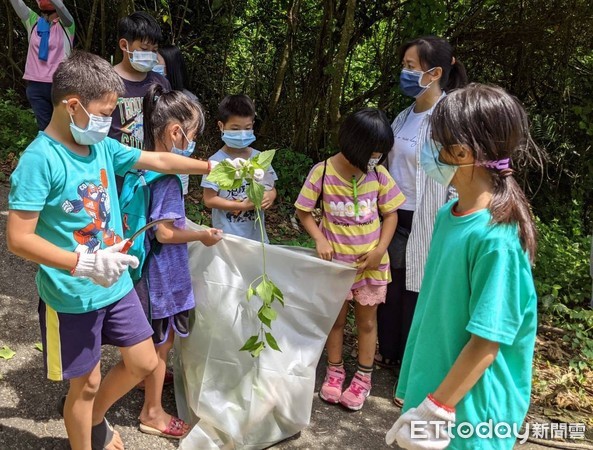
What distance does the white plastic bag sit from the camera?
8.23ft

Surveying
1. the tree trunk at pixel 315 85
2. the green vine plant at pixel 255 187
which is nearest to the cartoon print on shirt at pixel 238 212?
the green vine plant at pixel 255 187

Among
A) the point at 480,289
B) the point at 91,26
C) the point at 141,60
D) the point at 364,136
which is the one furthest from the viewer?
the point at 91,26

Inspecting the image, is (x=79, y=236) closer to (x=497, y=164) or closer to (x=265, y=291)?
(x=265, y=291)

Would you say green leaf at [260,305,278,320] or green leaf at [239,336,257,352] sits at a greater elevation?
green leaf at [260,305,278,320]

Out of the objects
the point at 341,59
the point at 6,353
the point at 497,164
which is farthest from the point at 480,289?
the point at 341,59

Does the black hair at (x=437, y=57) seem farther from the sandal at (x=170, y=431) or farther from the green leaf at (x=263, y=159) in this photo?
the sandal at (x=170, y=431)

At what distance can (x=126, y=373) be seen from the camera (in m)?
2.30

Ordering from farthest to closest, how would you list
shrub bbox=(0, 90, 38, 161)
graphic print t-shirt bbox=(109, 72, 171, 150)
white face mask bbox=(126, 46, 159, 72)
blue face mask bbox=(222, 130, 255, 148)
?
shrub bbox=(0, 90, 38, 161), white face mask bbox=(126, 46, 159, 72), graphic print t-shirt bbox=(109, 72, 171, 150), blue face mask bbox=(222, 130, 255, 148)

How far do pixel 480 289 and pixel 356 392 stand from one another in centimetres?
176

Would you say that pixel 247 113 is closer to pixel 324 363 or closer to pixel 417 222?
pixel 417 222

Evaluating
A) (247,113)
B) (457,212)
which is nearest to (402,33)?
(247,113)

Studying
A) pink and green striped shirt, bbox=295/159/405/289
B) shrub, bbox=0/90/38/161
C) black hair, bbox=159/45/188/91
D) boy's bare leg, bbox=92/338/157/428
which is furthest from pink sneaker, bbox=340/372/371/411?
shrub, bbox=0/90/38/161

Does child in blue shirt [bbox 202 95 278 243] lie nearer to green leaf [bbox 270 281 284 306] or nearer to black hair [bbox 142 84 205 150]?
black hair [bbox 142 84 205 150]

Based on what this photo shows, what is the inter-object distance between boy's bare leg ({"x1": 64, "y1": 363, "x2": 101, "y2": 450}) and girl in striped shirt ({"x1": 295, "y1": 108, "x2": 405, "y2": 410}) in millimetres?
1219
